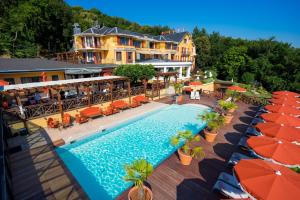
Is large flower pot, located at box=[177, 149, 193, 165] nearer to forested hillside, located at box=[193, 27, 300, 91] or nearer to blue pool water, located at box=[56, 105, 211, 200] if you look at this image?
blue pool water, located at box=[56, 105, 211, 200]

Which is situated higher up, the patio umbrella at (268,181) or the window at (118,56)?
the window at (118,56)

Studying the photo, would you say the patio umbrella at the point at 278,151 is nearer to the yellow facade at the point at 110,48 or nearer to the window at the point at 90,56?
the yellow facade at the point at 110,48

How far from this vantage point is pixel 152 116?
1692 centimetres

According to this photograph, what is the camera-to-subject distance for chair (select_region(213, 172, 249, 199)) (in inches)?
246

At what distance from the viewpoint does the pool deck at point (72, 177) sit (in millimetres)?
6680

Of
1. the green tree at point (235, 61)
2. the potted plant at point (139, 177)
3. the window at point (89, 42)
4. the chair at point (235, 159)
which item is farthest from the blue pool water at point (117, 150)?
the green tree at point (235, 61)

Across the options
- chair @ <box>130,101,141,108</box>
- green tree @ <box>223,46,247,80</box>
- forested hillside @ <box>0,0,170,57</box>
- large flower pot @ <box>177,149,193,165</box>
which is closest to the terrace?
large flower pot @ <box>177,149,193,165</box>

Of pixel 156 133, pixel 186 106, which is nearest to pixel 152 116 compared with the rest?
pixel 156 133

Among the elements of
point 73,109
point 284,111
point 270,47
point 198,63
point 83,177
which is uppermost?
point 270,47

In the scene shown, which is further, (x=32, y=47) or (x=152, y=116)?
(x=32, y=47)

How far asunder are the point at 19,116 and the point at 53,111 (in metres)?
2.36

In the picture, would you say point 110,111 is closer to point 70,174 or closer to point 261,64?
point 70,174

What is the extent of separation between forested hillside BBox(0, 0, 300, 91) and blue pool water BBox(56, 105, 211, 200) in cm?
3201

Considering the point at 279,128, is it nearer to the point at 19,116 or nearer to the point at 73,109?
the point at 73,109
